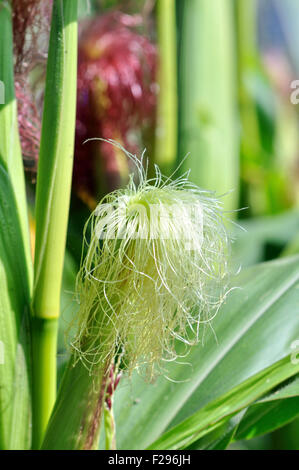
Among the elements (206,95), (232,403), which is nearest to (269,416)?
(232,403)

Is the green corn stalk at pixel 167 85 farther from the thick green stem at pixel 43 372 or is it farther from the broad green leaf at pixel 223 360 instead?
the thick green stem at pixel 43 372

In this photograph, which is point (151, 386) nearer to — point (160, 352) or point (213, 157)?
point (160, 352)

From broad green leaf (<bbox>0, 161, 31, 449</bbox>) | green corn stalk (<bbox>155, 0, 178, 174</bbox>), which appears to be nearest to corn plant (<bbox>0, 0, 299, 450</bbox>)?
broad green leaf (<bbox>0, 161, 31, 449</bbox>)

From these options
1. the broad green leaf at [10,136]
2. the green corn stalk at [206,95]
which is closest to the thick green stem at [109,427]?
the broad green leaf at [10,136]

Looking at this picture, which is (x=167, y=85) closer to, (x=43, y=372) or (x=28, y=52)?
(x=28, y=52)

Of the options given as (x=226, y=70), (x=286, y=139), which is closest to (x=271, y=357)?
(x=226, y=70)

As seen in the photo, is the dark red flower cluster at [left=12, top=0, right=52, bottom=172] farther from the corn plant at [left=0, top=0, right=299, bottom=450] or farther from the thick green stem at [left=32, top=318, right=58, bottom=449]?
the thick green stem at [left=32, top=318, right=58, bottom=449]
